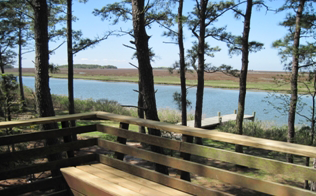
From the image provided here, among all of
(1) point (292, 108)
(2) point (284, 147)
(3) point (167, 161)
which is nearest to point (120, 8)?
(1) point (292, 108)

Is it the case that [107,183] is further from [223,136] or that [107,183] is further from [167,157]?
[223,136]

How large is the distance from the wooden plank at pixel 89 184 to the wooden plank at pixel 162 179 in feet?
1.15

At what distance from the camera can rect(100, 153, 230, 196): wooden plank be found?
220 cm

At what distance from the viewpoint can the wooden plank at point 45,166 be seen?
2.65m

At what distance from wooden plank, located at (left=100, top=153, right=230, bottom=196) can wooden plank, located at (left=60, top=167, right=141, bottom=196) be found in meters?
0.35

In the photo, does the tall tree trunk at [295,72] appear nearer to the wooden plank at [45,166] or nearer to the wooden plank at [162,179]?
the wooden plank at [162,179]

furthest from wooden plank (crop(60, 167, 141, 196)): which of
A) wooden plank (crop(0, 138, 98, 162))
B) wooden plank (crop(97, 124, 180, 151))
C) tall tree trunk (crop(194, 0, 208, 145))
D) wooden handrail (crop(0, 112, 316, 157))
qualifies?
tall tree trunk (crop(194, 0, 208, 145))

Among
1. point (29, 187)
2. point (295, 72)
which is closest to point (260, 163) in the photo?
point (29, 187)

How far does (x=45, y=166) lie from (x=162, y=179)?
1.36 metres

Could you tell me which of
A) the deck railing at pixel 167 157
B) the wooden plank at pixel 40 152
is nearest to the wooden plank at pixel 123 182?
the deck railing at pixel 167 157

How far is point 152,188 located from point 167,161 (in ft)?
0.94

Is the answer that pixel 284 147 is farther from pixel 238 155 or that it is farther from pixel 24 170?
pixel 24 170

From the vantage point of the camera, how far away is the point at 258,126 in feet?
50.4

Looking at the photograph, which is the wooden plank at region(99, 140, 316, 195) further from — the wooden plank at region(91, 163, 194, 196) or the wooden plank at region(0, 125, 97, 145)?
the wooden plank at region(0, 125, 97, 145)
